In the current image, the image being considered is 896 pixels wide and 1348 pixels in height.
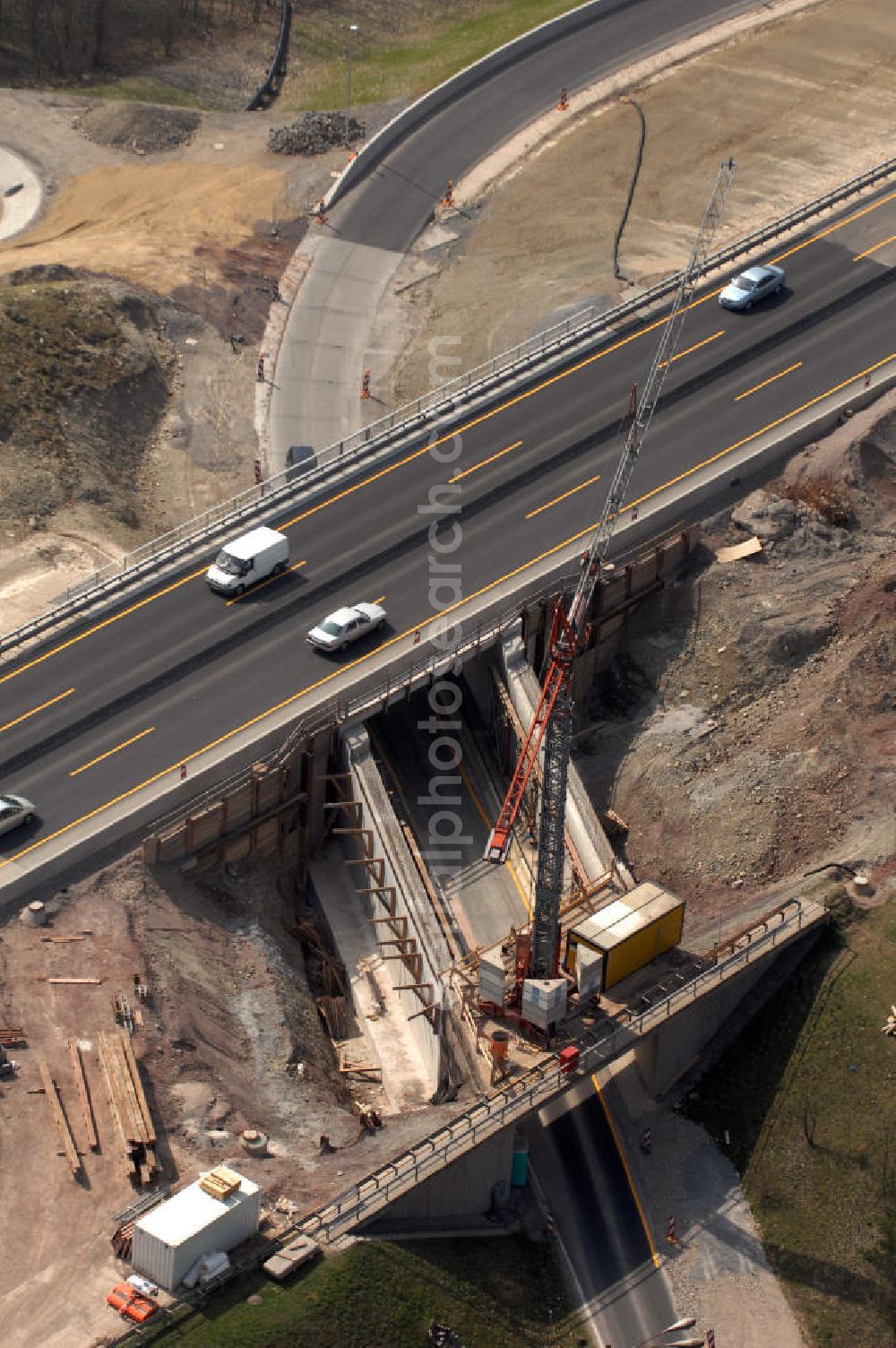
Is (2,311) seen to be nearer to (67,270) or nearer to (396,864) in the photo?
(67,270)

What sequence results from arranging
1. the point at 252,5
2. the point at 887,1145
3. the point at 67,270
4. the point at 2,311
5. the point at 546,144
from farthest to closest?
1. the point at 252,5
2. the point at 546,144
3. the point at 67,270
4. the point at 2,311
5. the point at 887,1145

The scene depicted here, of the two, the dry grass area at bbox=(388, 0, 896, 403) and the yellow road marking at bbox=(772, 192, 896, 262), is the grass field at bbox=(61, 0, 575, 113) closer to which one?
the dry grass area at bbox=(388, 0, 896, 403)

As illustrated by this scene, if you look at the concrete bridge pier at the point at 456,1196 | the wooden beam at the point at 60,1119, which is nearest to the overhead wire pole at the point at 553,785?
the concrete bridge pier at the point at 456,1196

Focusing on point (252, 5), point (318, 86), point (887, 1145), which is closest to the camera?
point (887, 1145)

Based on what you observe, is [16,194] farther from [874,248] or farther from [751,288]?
[874,248]

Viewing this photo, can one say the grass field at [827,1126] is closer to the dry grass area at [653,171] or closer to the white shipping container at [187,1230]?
the white shipping container at [187,1230]

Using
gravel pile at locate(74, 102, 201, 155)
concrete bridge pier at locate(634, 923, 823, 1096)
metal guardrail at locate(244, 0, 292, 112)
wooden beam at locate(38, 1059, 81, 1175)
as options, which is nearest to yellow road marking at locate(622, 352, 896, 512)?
concrete bridge pier at locate(634, 923, 823, 1096)

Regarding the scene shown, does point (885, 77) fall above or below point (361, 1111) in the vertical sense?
above

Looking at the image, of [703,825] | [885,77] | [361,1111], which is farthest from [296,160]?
[361,1111]
